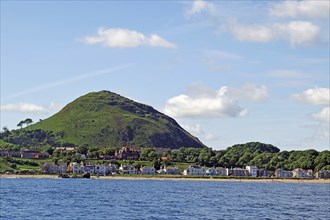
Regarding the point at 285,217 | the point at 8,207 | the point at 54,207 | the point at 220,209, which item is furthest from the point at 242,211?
the point at 8,207

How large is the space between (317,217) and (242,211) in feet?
40.8

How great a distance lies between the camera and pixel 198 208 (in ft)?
315

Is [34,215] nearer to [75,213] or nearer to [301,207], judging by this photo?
[75,213]

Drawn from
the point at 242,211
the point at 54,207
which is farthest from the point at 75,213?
the point at 242,211

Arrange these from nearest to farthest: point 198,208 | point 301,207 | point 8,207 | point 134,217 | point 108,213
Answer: point 134,217
point 108,213
point 8,207
point 198,208
point 301,207

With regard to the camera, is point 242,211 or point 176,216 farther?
point 242,211

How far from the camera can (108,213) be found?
8331cm

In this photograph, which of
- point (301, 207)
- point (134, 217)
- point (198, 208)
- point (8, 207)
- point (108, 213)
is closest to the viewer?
point (134, 217)

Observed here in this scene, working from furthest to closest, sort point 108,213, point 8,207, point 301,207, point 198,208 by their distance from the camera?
point 301,207 < point 198,208 < point 8,207 < point 108,213

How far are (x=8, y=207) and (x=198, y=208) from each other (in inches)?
1125

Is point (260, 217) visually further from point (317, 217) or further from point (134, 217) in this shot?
point (134, 217)

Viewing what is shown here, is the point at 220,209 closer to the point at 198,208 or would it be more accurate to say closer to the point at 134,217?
the point at 198,208

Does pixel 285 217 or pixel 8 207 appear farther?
pixel 8 207

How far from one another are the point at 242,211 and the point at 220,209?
378 cm
